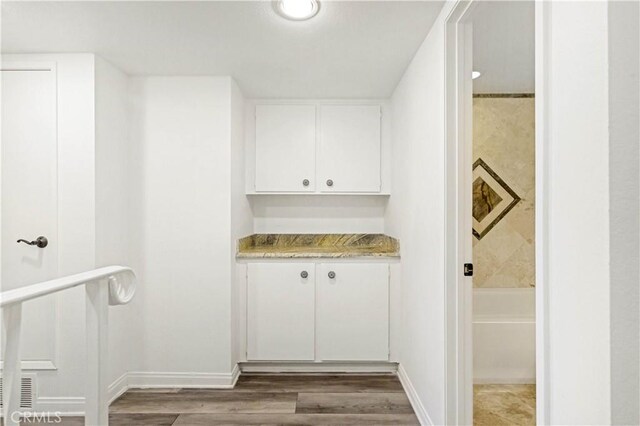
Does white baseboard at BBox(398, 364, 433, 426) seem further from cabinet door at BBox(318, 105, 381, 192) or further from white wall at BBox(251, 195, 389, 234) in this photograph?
cabinet door at BBox(318, 105, 381, 192)

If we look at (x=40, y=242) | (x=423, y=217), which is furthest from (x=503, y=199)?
(x=40, y=242)

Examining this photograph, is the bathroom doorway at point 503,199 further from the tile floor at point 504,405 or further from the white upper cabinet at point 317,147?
the white upper cabinet at point 317,147

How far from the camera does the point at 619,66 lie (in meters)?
0.78

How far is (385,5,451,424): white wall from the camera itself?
1.91m

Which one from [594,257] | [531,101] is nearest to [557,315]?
[594,257]

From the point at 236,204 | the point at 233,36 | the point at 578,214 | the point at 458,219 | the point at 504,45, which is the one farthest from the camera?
the point at 236,204

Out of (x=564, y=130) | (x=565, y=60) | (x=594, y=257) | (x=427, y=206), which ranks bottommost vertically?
(x=594, y=257)

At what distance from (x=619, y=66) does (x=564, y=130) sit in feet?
0.61

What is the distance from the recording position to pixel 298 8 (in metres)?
1.85

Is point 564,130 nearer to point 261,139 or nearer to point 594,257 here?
point 594,257

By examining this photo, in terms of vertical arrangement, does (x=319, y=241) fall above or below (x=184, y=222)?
below

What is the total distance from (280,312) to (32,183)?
6.20 ft

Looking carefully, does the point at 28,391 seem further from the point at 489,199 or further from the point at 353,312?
the point at 489,199

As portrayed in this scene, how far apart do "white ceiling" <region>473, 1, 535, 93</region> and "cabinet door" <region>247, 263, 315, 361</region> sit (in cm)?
193
